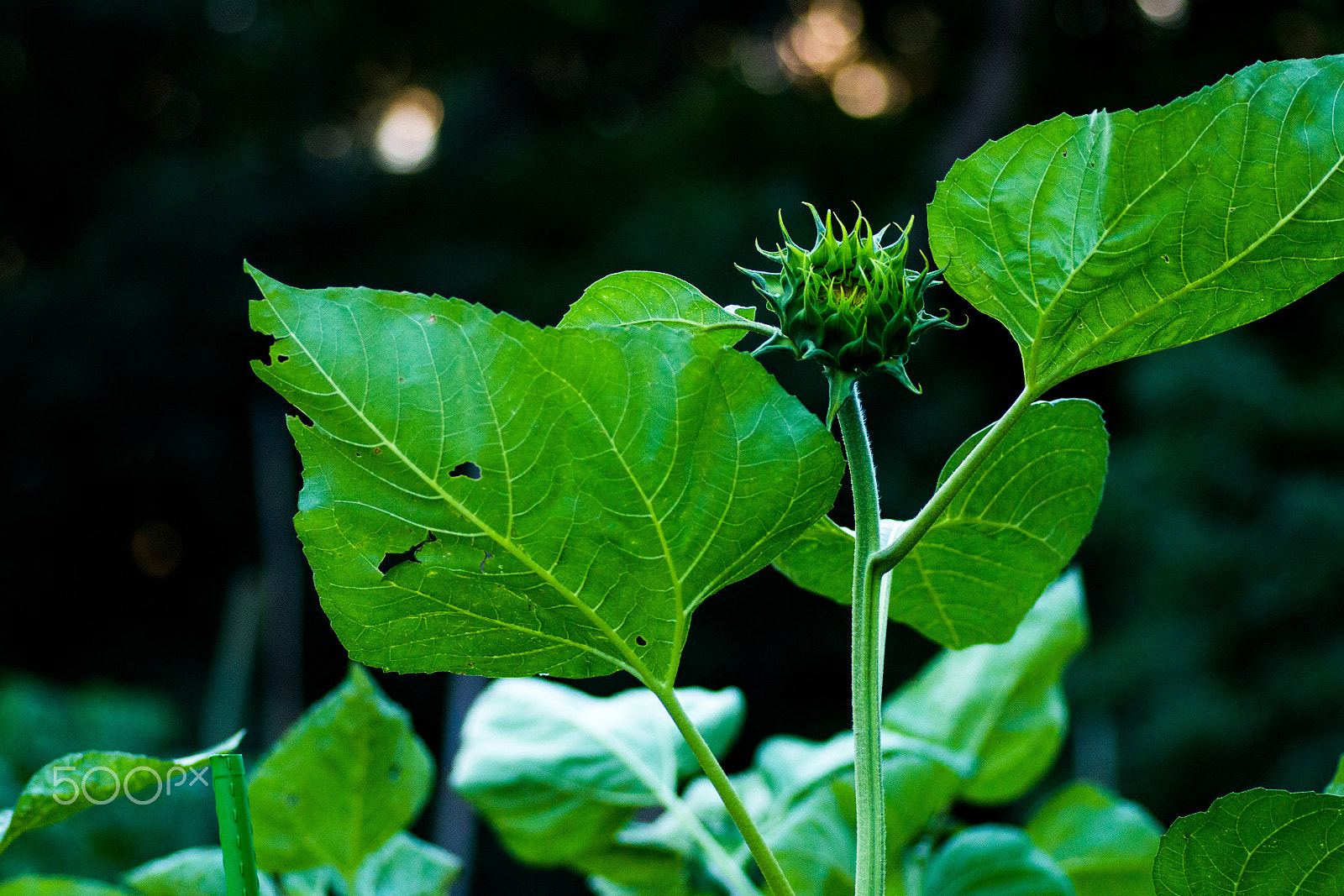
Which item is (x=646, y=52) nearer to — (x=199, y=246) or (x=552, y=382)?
(x=199, y=246)

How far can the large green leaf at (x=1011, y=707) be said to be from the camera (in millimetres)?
369

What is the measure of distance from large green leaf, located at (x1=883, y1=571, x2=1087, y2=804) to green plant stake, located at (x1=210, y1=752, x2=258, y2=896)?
244 mm

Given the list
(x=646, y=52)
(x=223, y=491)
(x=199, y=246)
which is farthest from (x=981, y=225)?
(x=646, y=52)

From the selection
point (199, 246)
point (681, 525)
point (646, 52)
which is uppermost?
point (646, 52)

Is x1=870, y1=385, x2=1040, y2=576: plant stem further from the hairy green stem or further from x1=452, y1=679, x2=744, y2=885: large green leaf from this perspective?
x1=452, y1=679, x2=744, y2=885: large green leaf

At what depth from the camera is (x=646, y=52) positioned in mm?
4051

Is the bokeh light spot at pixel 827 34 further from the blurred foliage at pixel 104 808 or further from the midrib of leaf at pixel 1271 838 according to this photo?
the midrib of leaf at pixel 1271 838

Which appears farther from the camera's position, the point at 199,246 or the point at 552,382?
the point at 199,246

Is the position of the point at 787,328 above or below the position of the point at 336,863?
above

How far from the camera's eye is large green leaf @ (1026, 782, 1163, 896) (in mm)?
346

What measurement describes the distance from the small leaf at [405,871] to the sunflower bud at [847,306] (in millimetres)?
187

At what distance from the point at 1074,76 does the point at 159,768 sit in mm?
3634

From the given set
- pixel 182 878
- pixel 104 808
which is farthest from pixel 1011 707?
pixel 104 808

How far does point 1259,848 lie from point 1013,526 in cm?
7
